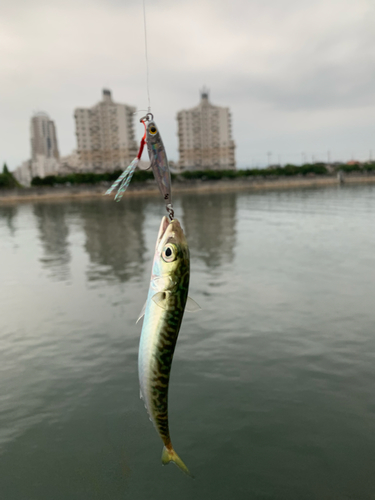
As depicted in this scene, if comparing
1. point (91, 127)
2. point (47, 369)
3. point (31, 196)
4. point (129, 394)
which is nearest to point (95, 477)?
point (129, 394)

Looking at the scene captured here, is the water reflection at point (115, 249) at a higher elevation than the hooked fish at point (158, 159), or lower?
lower

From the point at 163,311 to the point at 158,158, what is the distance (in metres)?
1.35

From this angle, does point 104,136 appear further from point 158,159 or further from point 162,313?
point 162,313

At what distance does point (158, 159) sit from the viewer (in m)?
3.52

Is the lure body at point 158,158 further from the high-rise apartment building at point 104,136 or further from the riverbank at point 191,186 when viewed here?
the high-rise apartment building at point 104,136

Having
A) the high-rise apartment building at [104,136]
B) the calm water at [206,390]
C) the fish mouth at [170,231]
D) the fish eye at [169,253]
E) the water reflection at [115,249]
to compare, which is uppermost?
the high-rise apartment building at [104,136]

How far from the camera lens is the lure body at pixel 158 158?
352 cm

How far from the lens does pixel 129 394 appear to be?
32.2 feet

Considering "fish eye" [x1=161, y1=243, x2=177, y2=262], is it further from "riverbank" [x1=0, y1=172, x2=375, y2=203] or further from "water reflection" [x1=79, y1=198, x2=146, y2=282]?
"riverbank" [x1=0, y1=172, x2=375, y2=203]

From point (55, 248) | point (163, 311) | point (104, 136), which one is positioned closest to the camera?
point (163, 311)

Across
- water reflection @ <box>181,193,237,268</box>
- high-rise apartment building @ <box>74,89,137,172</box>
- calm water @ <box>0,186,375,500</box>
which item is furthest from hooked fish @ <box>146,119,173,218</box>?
high-rise apartment building @ <box>74,89,137,172</box>

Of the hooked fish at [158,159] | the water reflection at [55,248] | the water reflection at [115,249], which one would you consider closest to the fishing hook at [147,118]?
the hooked fish at [158,159]

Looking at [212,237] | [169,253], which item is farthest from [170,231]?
[212,237]

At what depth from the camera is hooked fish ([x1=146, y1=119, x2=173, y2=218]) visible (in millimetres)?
3516
